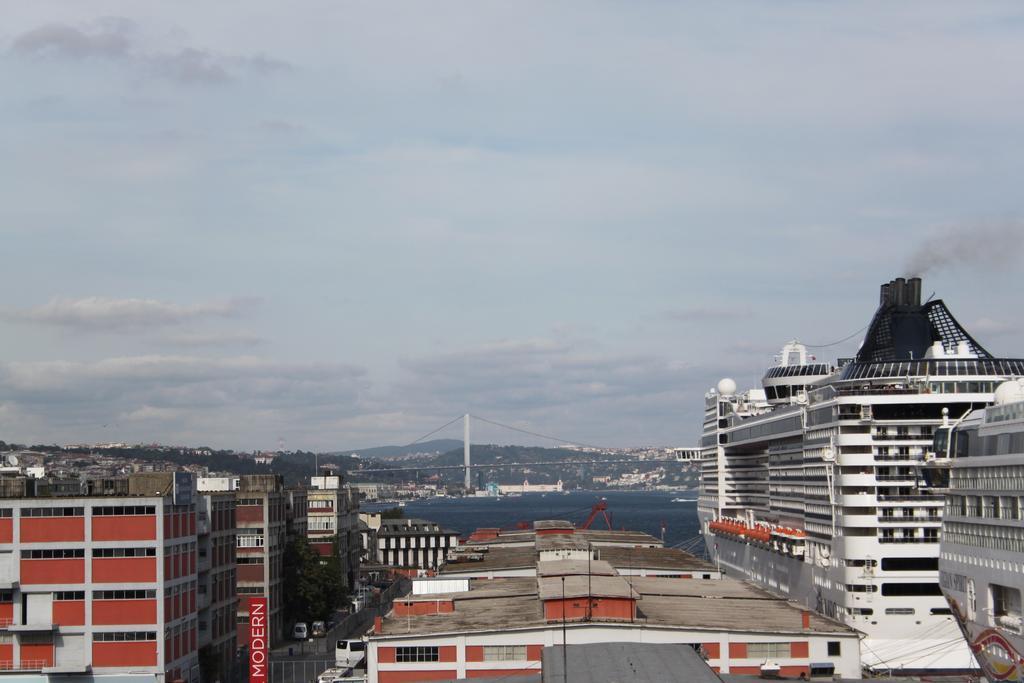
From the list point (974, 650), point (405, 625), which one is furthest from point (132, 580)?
point (974, 650)

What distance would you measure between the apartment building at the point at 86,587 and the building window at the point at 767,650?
27.4 metres

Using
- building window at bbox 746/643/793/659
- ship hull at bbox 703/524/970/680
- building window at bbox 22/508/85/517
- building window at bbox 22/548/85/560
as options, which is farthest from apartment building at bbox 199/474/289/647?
building window at bbox 746/643/793/659

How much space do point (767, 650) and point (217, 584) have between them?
30.8 metres

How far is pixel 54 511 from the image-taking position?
61.3 metres

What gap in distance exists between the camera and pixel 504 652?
59.3 meters

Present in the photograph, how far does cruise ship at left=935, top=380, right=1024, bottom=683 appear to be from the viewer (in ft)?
146

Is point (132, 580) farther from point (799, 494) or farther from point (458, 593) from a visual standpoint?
point (799, 494)

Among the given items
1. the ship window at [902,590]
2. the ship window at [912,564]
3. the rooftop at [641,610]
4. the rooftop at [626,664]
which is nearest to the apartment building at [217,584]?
the rooftop at [641,610]

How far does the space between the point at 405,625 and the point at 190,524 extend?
12.5 m

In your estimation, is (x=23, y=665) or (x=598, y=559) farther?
(x=598, y=559)

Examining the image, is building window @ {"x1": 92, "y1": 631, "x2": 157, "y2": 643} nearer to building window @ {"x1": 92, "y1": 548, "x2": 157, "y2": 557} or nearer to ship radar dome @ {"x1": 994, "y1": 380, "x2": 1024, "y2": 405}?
building window @ {"x1": 92, "y1": 548, "x2": 157, "y2": 557}

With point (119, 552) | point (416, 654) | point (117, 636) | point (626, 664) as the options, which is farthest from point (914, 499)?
point (117, 636)

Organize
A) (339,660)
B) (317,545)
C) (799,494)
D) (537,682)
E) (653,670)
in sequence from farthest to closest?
1. (317,545)
2. (799,494)
3. (339,660)
4. (537,682)
5. (653,670)

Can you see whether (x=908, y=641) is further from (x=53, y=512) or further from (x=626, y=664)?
(x=53, y=512)
